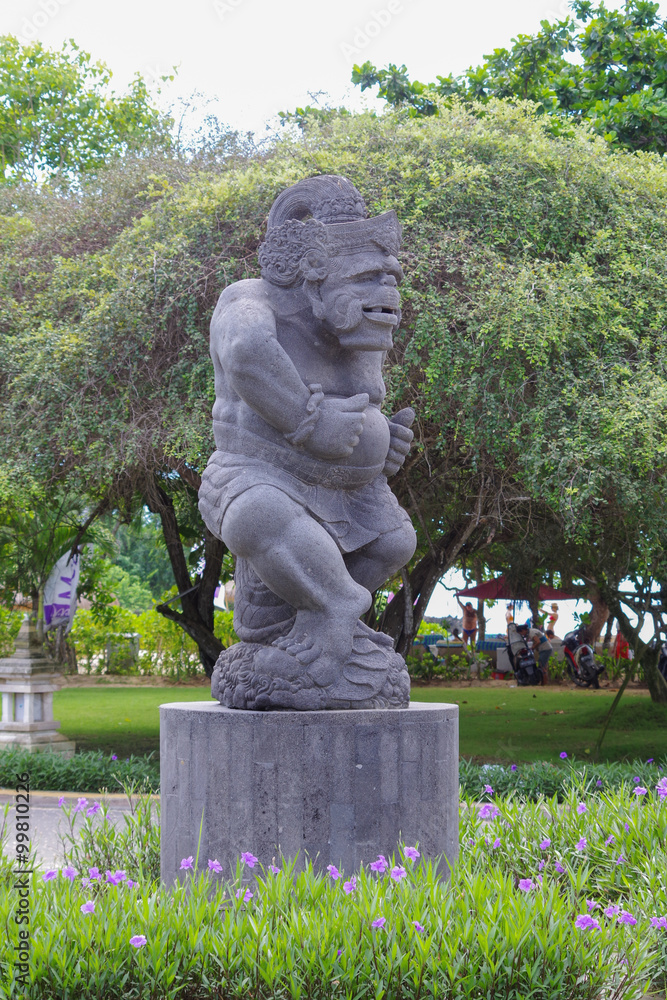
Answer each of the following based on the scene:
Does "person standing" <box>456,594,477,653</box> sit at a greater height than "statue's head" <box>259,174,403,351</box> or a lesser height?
lesser

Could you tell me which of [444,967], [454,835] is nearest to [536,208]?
[454,835]

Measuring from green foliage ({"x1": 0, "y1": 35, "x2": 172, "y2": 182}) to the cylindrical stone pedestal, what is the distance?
55.5 feet

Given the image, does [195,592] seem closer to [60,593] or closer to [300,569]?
[60,593]

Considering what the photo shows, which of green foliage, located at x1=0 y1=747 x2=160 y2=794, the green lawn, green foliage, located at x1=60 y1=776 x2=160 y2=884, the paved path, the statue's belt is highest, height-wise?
the statue's belt

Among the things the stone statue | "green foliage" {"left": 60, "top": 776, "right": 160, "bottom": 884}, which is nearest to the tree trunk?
"green foliage" {"left": 60, "top": 776, "right": 160, "bottom": 884}

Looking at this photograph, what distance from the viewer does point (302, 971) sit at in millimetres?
3281

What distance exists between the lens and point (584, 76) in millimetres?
13992

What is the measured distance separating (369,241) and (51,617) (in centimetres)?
1389

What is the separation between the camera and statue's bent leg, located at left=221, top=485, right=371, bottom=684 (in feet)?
14.5

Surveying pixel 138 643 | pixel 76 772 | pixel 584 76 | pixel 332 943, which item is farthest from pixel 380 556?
pixel 138 643

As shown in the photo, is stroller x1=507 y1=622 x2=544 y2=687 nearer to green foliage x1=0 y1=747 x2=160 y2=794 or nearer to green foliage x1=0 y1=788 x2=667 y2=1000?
green foliage x1=0 y1=747 x2=160 y2=794

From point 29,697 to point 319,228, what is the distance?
8307 mm

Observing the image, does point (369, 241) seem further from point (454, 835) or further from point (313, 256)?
point (454, 835)

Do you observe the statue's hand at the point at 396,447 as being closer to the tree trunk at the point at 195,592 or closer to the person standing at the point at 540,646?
the tree trunk at the point at 195,592
